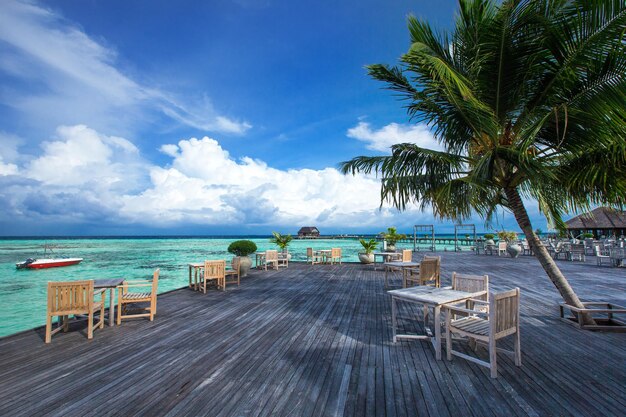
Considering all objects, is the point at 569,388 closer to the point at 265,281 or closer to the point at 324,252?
the point at 265,281

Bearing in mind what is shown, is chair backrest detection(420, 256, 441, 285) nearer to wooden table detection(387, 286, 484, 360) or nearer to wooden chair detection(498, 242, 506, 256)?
wooden table detection(387, 286, 484, 360)

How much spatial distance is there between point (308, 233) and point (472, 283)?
67.0 meters

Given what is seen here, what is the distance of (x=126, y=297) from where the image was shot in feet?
14.7

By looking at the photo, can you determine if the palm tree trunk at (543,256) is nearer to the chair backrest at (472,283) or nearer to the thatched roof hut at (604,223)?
the chair backrest at (472,283)

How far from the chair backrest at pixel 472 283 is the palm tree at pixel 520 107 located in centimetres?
109

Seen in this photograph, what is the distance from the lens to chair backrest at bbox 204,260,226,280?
6844mm

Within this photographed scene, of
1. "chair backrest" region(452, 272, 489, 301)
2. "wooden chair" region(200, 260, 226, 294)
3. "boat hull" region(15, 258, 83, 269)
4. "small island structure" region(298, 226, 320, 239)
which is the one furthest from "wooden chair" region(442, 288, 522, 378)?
"small island structure" region(298, 226, 320, 239)

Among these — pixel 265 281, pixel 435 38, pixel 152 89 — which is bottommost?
pixel 265 281

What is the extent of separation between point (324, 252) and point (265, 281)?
17.1 ft

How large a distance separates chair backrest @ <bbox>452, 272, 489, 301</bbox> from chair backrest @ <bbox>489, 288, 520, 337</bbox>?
76 centimetres

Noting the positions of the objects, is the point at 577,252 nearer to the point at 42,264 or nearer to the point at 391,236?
the point at 391,236

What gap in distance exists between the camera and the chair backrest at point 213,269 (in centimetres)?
684

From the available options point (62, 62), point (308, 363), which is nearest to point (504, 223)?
point (308, 363)

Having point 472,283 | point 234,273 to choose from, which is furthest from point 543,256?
point 234,273
